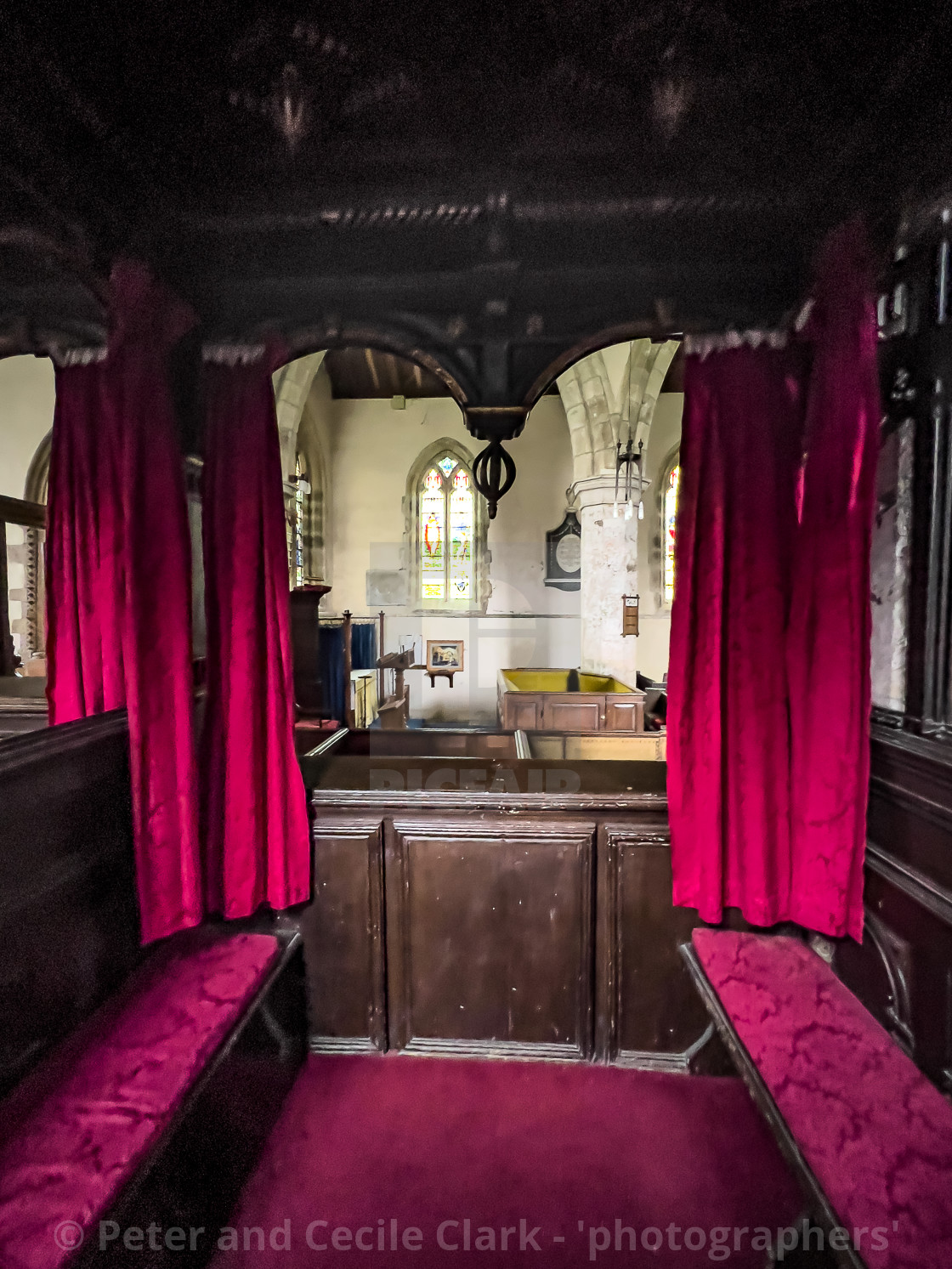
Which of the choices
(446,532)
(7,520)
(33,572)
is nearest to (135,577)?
(7,520)

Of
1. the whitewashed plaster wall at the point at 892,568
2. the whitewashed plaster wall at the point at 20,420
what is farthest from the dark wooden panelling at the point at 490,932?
the whitewashed plaster wall at the point at 20,420

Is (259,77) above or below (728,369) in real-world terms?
above

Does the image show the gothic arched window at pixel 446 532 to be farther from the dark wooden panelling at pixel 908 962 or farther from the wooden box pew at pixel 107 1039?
the dark wooden panelling at pixel 908 962

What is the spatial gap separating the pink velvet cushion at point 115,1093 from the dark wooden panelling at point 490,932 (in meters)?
0.49

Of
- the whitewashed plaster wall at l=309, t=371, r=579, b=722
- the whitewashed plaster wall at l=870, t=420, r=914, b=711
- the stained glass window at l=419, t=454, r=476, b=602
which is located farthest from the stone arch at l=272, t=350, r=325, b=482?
the whitewashed plaster wall at l=870, t=420, r=914, b=711

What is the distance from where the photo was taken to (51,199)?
1.52 metres

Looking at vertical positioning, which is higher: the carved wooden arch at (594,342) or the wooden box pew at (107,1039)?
the carved wooden arch at (594,342)

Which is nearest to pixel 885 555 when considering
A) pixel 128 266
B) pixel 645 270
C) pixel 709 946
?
pixel 645 270

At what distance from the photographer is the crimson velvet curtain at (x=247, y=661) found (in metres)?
1.75

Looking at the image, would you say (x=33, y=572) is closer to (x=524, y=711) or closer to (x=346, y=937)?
(x=524, y=711)

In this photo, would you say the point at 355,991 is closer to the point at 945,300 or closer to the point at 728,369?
the point at 728,369

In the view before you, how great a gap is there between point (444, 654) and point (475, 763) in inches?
253

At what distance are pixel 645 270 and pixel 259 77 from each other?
1170mm

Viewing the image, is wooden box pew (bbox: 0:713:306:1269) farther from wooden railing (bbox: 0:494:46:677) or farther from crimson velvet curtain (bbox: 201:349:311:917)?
wooden railing (bbox: 0:494:46:677)
